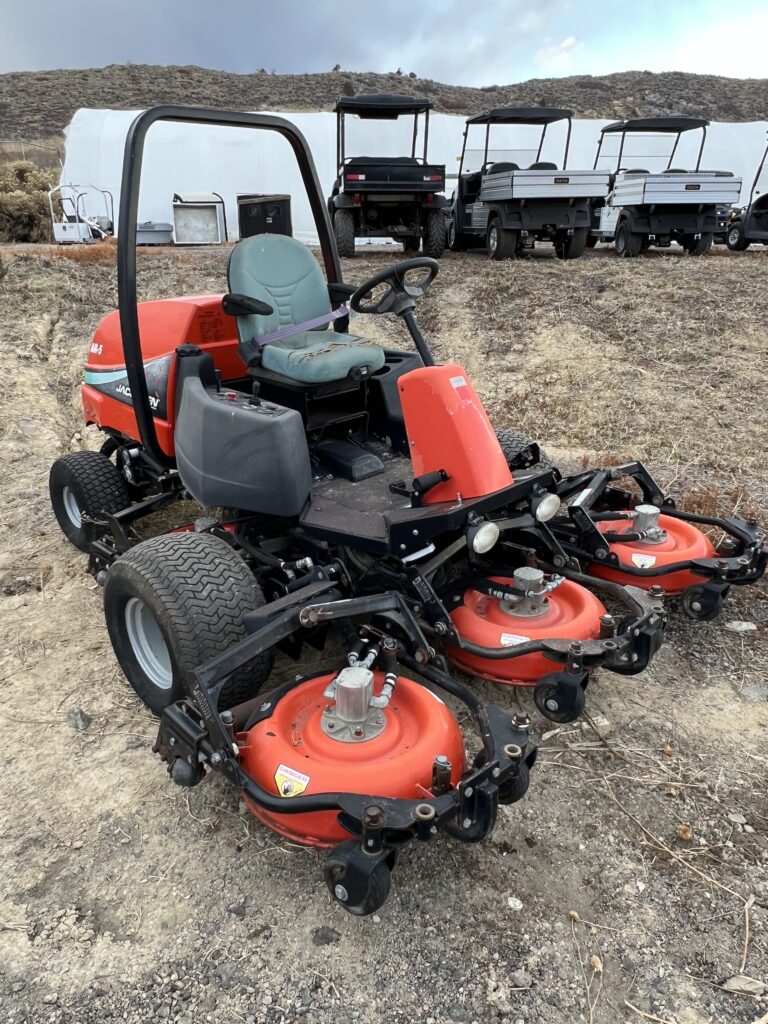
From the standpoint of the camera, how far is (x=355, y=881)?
5.65ft

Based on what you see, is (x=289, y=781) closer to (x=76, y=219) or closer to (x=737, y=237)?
(x=737, y=237)

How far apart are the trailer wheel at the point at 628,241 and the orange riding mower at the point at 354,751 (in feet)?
34.2

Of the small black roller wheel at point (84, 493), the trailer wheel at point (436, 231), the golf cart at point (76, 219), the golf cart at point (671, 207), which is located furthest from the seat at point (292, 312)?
the golf cart at point (76, 219)

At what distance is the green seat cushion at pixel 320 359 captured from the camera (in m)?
3.16

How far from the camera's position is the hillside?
1305 inches

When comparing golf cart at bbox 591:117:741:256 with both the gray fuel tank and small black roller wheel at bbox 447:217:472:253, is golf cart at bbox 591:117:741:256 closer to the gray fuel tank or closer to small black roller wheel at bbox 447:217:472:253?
small black roller wheel at bbox 447:217:472:253

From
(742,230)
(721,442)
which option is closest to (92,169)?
(742,230)

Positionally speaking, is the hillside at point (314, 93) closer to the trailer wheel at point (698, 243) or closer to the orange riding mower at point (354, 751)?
the trailer wheel at point (698, 243)

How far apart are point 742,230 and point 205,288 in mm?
9190

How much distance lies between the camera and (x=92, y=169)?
67.6 ft

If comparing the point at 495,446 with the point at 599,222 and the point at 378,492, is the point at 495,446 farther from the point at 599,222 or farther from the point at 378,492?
the point at 599,222

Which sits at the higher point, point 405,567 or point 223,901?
point 405,567

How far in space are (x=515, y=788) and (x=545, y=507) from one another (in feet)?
3.66

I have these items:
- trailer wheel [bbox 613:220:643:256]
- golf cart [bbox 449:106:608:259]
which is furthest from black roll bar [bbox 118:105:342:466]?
trailer wheel [bbox 613:220:643:256]
